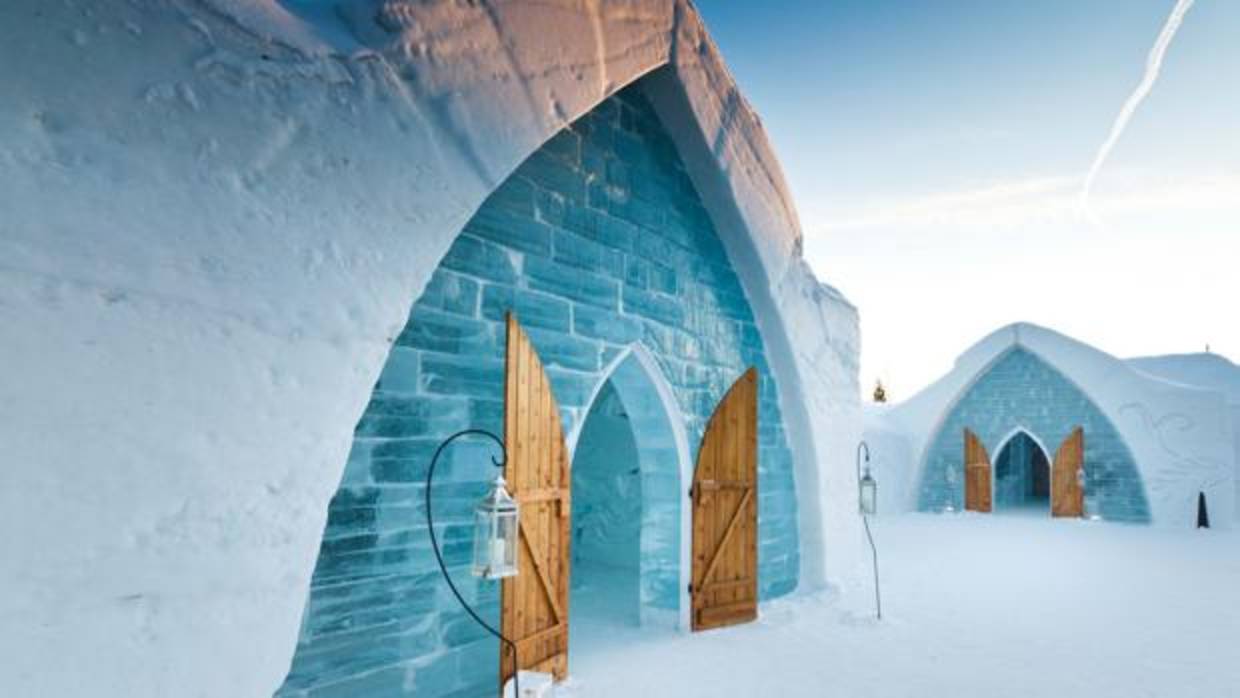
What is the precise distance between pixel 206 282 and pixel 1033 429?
16.5m

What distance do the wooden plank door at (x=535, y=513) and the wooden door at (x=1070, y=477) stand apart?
13766 mm

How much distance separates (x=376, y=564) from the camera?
3678mm

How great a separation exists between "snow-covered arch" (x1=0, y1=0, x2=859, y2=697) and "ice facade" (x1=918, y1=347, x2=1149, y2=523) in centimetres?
1487

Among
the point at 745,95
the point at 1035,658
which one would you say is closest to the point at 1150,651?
the point at 1035,658

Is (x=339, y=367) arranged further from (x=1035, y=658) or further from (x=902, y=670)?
(x=1035, y=658)

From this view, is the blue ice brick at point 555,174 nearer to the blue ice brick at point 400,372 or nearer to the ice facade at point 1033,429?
the blue ice brick at point 400,372

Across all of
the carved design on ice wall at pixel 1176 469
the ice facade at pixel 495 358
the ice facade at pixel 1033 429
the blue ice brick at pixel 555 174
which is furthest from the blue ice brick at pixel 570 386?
the carved design on ice wall at pixel 1176 469

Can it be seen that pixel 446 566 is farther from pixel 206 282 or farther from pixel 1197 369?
pixel 1197 369

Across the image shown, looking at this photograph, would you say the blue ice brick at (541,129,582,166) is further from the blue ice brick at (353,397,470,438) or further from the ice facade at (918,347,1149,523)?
the ice facade at (918,347,1149,523)

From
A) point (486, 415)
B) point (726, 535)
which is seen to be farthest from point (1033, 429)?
point (486, 415)

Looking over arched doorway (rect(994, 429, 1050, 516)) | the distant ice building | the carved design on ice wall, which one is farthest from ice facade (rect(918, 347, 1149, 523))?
arched doorway (rect(994, 429, 1050, 516))

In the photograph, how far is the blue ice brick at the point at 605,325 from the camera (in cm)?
495

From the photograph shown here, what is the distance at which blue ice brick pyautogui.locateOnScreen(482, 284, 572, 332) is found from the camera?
14.1 feet

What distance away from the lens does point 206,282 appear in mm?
2602
